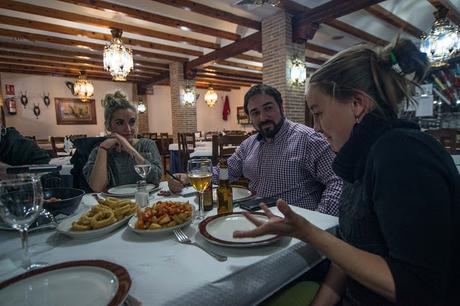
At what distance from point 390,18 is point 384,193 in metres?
5.55

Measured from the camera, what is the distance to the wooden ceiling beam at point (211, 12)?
13.1 ft

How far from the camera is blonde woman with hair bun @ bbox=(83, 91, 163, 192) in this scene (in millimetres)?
1575

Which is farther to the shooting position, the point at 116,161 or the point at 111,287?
the point at 116,161

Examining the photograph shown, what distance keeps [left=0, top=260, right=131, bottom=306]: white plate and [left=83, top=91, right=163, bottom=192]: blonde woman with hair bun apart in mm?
969

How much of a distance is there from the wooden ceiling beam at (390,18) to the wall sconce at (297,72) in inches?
53.4

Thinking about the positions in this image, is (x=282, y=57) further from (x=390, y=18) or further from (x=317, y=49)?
(x=317, y=49)

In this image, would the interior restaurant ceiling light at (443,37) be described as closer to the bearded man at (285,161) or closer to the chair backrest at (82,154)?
the bearded man at (285,161)

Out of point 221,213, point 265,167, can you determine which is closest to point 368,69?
point 221,213

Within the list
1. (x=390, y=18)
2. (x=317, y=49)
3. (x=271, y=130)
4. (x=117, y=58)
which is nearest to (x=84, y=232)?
(x=271, y=130)

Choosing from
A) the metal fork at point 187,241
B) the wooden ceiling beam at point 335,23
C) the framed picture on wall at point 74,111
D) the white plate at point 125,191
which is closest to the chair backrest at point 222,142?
the white plate at point 125,191

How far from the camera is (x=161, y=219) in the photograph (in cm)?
84

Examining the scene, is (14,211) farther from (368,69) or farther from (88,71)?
(88,71)

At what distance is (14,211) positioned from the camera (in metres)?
0.63

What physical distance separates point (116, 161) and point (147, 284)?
1.30 m
